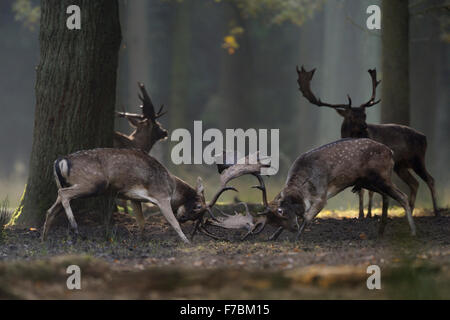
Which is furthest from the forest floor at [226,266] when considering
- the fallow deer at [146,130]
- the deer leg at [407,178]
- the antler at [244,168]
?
the fallow deer at [146,130]

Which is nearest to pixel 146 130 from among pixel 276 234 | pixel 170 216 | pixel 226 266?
pixel 170 216

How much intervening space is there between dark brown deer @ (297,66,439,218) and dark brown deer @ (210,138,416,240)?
1315mm

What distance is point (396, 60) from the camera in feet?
35.3

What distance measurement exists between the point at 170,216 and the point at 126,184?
613 millimetres

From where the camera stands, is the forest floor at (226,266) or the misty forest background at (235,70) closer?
the forest floor at (226,266)

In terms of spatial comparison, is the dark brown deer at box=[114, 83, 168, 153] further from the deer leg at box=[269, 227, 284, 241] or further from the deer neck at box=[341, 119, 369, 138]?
the deer leg at box=[269, 227, 284, 241]

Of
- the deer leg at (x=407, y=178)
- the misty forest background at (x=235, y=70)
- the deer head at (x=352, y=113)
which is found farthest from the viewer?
the misty forest background at (x=235, y=70)

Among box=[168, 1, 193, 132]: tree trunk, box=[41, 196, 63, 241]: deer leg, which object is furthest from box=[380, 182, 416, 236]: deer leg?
box=[168, 1, 193, 132]: tree trunk

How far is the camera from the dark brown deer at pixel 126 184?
766 cm

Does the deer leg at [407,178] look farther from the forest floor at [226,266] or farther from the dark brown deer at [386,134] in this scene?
the forest floor at [226,266]

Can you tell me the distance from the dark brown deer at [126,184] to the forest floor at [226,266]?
344mm

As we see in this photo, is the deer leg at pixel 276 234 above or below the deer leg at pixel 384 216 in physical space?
below

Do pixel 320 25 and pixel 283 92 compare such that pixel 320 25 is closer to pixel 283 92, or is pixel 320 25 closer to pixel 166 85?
pixel 283 92

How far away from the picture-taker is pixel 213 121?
30812 mm
